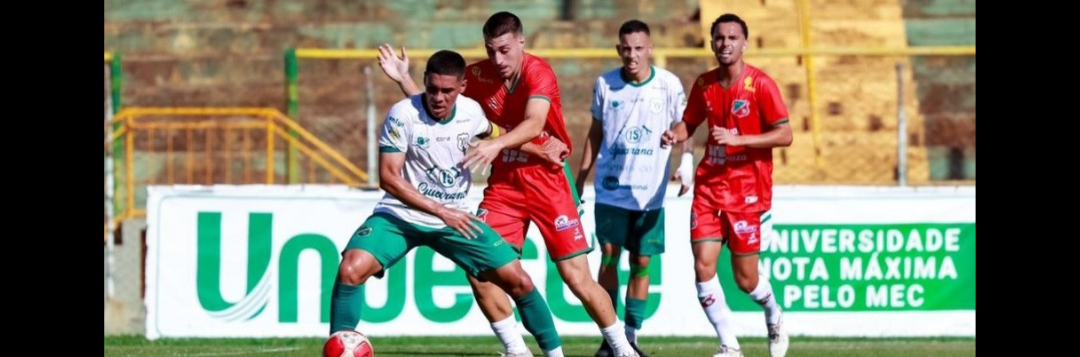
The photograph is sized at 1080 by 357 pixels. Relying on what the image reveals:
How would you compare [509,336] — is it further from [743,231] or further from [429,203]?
[743,231]

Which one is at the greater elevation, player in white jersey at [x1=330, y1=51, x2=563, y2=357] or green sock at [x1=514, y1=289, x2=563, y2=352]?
player in white jersey at [x1=330, y1=51, x2=563, y2=357]

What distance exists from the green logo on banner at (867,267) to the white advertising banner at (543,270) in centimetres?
1

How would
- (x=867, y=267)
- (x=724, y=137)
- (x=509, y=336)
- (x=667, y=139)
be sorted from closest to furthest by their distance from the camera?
(x=509, y=336) → (x=724, y=137) → (x=667, y=139) → (x=867, y=267)

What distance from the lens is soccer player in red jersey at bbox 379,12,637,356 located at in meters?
11.1

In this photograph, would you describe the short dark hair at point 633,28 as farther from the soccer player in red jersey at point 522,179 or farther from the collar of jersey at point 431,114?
the collar of jersey at point 431,114

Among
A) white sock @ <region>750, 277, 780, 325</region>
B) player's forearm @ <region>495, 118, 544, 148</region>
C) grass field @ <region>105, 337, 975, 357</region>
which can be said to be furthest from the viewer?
grass field @ <region>105, 337, 975, 357</region>

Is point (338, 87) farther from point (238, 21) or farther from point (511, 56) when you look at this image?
point (511, 56)

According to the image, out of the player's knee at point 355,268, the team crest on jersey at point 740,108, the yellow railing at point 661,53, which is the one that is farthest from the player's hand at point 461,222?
the yellow railing at point 661,53

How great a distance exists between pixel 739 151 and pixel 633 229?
1.11 m

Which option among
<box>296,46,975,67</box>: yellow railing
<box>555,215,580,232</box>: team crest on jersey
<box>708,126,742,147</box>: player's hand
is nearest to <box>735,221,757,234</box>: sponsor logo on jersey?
<box>708,126,742,147</box>: player's hand

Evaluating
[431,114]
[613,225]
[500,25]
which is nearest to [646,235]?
[613,225]

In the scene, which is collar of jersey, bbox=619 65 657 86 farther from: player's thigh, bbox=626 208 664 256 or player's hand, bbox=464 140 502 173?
player's hand, bbox=464 140 502 173

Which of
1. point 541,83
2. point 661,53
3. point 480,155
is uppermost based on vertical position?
point 661,53

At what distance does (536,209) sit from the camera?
11.5 m
